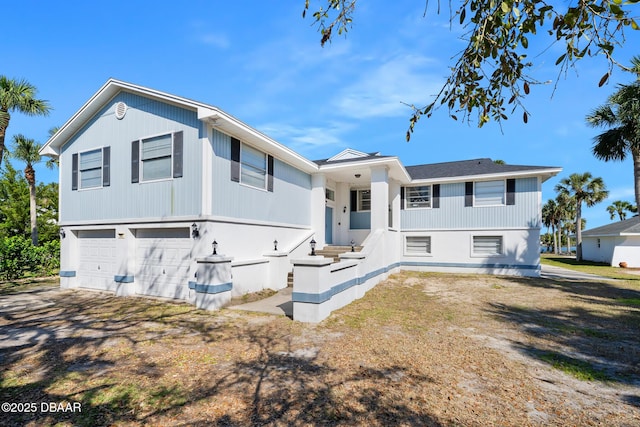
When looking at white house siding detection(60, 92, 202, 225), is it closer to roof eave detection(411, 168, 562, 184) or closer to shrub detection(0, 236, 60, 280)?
shrub detection(0, 236, 60, 280)

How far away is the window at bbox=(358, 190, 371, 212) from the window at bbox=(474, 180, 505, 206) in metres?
5.36

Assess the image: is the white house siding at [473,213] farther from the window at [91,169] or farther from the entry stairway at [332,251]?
the window at [91,169]

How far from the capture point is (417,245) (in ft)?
55.5

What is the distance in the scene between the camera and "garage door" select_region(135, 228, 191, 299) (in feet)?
30.9

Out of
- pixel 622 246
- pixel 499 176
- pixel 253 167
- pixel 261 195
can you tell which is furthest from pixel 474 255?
pixel 622 246

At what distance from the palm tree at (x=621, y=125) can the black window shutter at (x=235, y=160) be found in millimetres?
16914

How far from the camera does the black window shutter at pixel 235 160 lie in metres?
9.75

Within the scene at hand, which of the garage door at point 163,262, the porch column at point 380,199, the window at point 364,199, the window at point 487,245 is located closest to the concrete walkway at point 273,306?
the garage door at point 163,262

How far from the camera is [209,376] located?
4383mm

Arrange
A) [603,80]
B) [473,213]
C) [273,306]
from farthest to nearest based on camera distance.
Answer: [473,213] → [273,306] → [603,80]

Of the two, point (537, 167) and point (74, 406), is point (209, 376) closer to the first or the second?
point (74, 406)

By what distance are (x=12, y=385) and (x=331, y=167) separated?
1125 centimetres

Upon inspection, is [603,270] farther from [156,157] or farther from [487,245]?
[156,157]

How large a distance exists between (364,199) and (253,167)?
7688 millimetres
